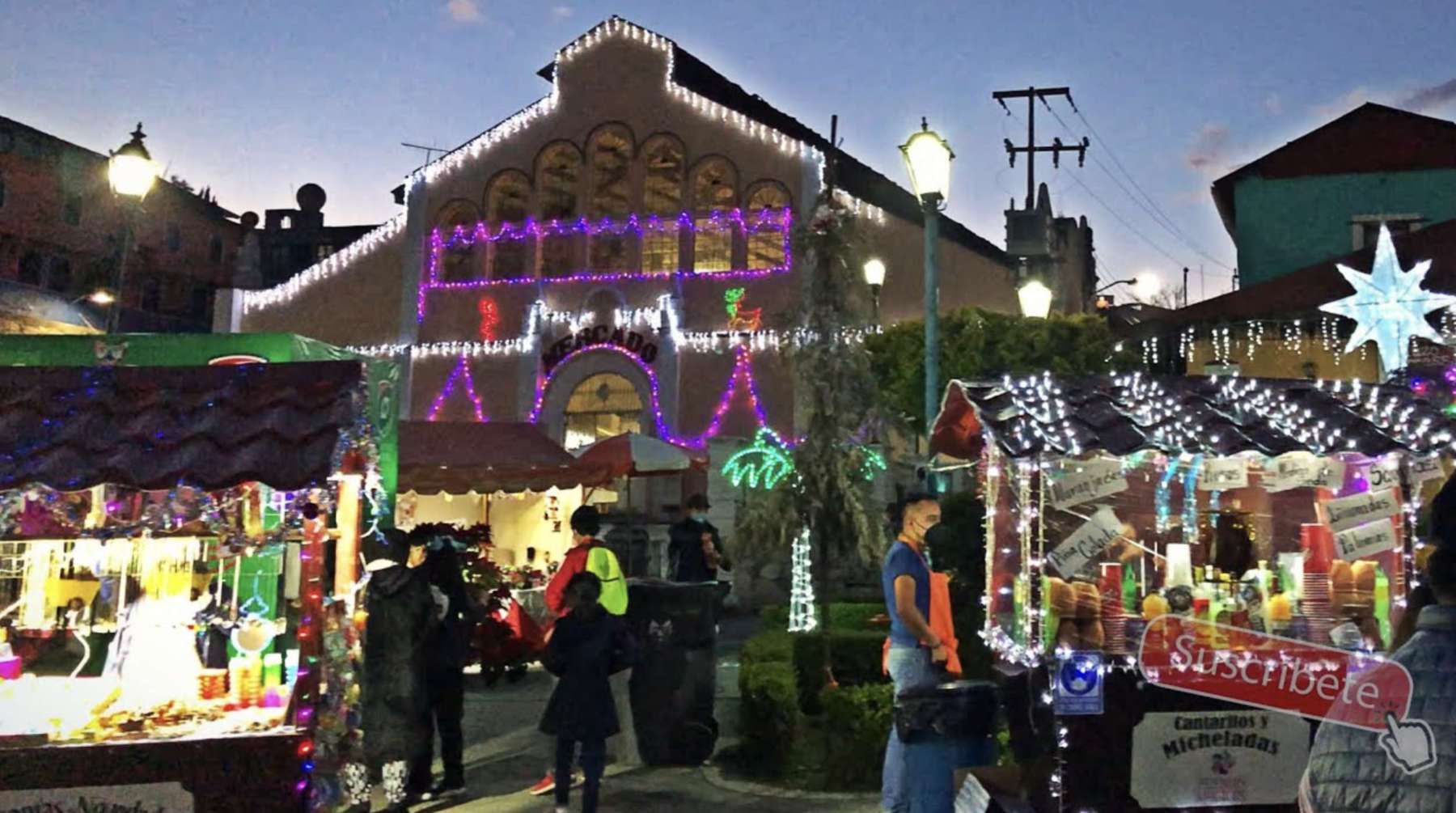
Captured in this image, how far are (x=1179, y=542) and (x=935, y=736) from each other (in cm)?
263

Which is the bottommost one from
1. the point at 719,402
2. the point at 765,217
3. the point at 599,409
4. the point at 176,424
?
the point at 176,424

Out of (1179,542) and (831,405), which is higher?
(831,405)

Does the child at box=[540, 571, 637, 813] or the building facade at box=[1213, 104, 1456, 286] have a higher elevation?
the building facade at box=[1213, 104, 1456, 286]

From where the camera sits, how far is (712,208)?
85.4 feet

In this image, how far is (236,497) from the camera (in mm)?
6758

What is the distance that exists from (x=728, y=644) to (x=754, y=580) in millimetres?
4732

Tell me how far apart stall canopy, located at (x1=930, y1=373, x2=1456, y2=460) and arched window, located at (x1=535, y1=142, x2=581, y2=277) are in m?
20.1

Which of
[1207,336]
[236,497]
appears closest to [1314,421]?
[236,497]

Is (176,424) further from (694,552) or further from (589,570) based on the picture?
(694,552)

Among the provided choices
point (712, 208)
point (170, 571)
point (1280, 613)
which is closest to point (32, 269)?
point (712, 208)

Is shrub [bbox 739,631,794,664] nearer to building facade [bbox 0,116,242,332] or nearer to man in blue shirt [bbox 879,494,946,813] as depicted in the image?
man in blue shirt [bbox 879,494,946,813]

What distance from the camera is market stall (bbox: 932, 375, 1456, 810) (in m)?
6.41

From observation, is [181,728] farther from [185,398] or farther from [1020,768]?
[1020,768]

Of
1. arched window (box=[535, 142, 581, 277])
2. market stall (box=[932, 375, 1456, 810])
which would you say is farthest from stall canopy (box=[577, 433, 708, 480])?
market stall (box=[932, 375, 1456, 810])
